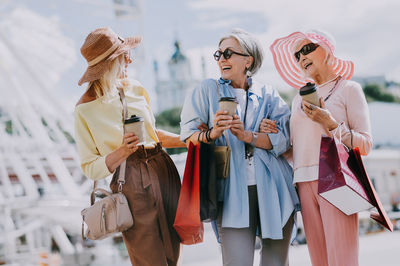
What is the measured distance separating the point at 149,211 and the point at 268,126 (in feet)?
2.39

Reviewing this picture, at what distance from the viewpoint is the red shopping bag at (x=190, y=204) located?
229cm

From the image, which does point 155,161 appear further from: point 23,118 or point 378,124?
point 378,124

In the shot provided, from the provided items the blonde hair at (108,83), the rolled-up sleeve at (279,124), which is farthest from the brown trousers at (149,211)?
the rolled-up sleeve at (279,124)

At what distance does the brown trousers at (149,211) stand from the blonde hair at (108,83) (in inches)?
13.2

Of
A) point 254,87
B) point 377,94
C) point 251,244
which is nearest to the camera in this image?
point 251,244

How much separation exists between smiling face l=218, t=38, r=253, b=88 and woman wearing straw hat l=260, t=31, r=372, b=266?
0.98 ft

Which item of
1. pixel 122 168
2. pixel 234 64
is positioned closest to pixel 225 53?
pixel 234 64

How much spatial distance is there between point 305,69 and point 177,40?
101 meters

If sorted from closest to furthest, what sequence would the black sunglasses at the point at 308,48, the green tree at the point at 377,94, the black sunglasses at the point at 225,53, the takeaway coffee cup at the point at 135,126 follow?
the takeaway coffee cup at the point at 135,126 → the black sunglasses at the point at 225,53 → the black sunglasses at the point at 308,48 → the green tree at the point at 377,94

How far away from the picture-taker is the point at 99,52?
8.05ft

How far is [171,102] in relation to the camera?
106 meters

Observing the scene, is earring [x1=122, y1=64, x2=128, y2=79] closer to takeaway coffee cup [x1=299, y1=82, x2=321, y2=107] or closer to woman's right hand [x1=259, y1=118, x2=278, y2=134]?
woman's right hand [x1=259, y1=118, x2=278, y2=134]

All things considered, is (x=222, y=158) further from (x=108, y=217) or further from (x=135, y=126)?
(x=108, y=217)

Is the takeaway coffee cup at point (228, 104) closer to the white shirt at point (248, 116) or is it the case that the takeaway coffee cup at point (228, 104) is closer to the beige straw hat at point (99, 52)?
the white shirt at point (248, 116)
